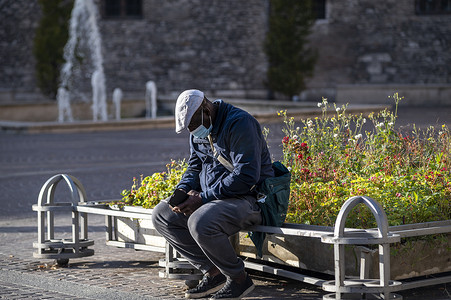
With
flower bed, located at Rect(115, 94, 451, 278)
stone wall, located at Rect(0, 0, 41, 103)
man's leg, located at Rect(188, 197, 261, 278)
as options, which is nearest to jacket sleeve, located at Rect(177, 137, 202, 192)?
man's leg, located at Rect(188, 197, 261, 278)

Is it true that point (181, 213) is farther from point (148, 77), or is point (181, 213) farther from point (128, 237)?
point (148, 77)

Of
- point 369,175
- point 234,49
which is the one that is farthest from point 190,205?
point 234,49

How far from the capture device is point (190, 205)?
4688mm

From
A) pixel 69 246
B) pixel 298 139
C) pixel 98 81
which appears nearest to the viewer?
pixel 69 246

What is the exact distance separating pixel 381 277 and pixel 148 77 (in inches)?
910

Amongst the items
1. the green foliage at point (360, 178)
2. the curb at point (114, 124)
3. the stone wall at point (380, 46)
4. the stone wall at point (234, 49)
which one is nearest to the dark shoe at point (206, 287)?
the green foliage at point (360, 178)

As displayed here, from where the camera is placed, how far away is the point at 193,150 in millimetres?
5004

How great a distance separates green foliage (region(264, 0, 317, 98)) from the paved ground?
31.6 feet

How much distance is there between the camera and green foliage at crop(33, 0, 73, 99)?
26.6m

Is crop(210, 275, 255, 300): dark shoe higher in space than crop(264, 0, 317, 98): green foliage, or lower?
lower

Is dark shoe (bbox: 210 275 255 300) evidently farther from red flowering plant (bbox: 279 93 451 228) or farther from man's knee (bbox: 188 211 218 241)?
red flowering plant (bbox: 279 93 451 228)

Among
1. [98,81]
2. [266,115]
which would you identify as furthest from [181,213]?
[98,81]

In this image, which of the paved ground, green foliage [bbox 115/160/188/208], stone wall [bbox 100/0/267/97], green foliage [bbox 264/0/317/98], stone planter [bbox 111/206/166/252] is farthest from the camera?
stone wall [bbox 100/0/267/97]

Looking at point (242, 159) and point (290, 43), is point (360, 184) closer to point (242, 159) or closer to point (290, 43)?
point (242, 159)
